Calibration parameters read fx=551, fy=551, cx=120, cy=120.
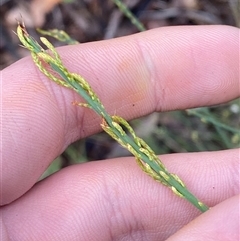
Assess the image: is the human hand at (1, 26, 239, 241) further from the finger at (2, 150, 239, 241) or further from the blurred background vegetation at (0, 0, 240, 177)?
the blurred background vegetation at (0, 0, 240, 177)

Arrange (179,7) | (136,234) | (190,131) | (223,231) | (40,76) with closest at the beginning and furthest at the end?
(223,231) < (40,76) < (136,234) < (190,131) < (179,7)

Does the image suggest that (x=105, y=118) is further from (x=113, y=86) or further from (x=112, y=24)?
(x=112, y=24)

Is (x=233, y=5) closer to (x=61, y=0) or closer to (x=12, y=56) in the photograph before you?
(x=61, y=0)

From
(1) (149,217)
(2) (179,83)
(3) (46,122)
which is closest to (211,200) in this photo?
(1) (149,217)

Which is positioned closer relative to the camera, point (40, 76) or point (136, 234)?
point (40, 76)

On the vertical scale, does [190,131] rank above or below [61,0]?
below

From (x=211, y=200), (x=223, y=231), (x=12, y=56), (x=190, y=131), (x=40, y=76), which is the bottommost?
(x=190, y=131)

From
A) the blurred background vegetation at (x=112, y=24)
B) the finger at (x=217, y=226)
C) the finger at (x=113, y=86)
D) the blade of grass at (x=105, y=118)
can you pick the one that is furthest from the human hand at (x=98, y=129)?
the blurred background vegetation at (x=112, y=24)

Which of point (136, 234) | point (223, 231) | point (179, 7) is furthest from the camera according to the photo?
point (179, 7)
